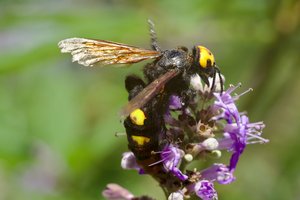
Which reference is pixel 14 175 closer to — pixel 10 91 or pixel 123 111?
pixel 10 91

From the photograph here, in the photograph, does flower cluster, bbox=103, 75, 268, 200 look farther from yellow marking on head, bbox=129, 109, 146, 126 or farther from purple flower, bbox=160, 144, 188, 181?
yellow marking on head, bbox=129, 109, 146, 126

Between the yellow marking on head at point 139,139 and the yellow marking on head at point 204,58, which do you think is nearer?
the yellow marking on head at point 139,139

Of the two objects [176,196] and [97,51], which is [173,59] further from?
[176,196]

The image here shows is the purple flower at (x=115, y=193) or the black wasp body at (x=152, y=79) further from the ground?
the black wasp body at (x=152, y=79)

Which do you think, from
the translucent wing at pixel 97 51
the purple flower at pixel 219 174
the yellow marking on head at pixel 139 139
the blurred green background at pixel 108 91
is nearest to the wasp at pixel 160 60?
the translucent wing at pixel 97 51

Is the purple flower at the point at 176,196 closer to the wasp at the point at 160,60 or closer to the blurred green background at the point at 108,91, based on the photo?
the wasp at the point at 160,60

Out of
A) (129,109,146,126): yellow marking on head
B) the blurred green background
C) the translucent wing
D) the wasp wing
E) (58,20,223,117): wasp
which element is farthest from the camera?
the blurred green background

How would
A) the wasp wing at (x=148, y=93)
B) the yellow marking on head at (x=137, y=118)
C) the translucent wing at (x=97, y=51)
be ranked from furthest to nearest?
the translucent wing at (x=97, y=51)
the yellow marking on head at (x=137, y=118)
the wasp wing at (x=148, y=93)

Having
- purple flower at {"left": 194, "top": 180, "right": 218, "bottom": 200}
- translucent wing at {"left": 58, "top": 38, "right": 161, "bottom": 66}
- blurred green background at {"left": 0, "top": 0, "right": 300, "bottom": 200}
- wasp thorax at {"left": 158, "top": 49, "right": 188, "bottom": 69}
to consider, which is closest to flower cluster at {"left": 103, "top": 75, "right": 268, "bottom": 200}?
purple flower at {"left": 194, "top": 180, "right": 218, "bottom": 200}
